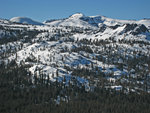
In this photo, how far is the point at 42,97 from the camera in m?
198

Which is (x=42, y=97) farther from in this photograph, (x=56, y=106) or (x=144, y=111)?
(x=144, y=111)

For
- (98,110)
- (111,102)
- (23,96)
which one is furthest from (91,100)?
(23,96)

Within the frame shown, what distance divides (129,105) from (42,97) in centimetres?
7348

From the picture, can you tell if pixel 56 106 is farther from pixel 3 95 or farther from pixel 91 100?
pixel 3 95

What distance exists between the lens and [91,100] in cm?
19962

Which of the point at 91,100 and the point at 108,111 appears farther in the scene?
the point at 91,100

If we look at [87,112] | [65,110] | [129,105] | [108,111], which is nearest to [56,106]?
[65,110]

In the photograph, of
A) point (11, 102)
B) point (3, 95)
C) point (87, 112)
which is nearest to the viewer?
point (87, 112)

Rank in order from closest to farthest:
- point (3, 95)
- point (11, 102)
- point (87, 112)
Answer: point (87, 112), point (11, 102), point (3, 95)

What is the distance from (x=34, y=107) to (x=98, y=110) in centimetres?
4696

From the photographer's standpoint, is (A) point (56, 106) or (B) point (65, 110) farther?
(A) point (56, 106)

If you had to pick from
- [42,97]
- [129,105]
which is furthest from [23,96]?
[129,105]

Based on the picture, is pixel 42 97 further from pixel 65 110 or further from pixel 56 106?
pixel 65 110

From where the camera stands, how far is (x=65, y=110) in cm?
16512
